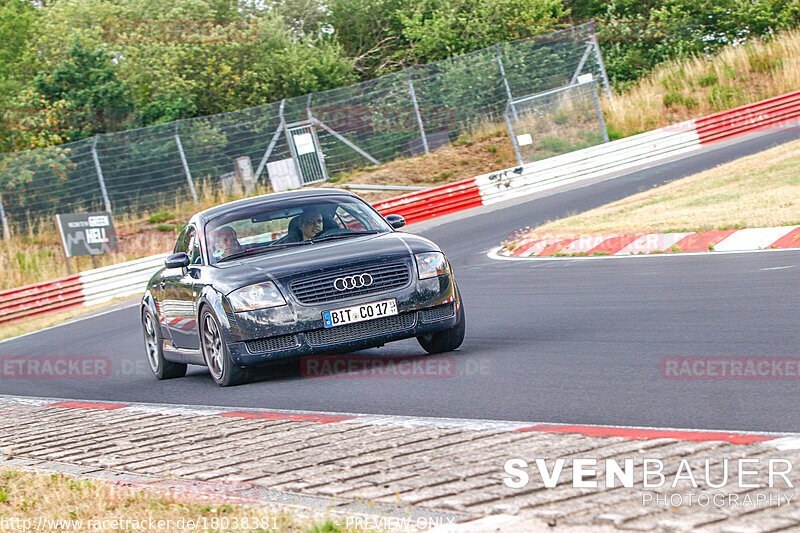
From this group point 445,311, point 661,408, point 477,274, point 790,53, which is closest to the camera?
point 661,408

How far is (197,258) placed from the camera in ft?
31.5

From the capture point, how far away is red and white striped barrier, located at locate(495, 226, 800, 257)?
41.6 feet

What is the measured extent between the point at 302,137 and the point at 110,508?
2774cm

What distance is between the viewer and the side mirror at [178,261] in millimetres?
9413

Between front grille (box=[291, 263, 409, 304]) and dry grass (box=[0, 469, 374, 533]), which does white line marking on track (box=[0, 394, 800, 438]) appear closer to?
front grille (box=[291, 263, 409, 304])

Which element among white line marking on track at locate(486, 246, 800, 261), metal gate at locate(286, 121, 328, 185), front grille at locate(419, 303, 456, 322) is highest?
metal gate at locate(286, 121, 328, 185)

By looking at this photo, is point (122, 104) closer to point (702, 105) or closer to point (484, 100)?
point (484, 100)

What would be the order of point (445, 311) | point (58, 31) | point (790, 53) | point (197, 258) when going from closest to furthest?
point (445, 311) → point (197, 258) → point (790, 53) → point (58, 31)

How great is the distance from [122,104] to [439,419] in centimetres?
3408

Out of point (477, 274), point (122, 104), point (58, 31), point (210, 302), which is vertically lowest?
point (477, 274)

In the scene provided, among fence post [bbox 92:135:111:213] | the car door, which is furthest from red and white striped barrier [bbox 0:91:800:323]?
Answer: the car door

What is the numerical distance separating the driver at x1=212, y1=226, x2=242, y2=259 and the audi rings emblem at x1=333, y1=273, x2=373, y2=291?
4.55ft

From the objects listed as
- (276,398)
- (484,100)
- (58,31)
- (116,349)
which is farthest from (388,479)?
(58,31)

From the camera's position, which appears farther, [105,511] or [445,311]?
[445,311]
